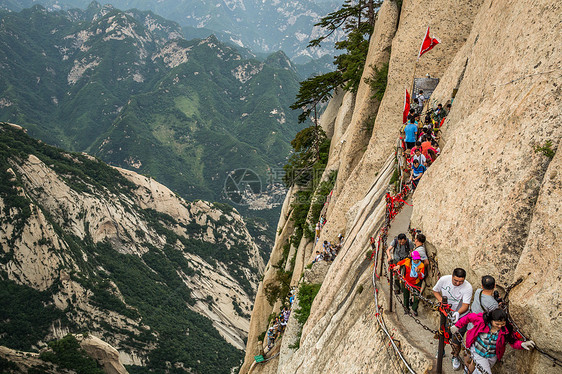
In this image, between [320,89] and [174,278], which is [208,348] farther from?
[320,89]

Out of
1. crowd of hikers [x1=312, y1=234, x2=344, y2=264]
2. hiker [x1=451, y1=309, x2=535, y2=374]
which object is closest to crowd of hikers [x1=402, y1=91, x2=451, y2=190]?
crowd of hikers [x1=312, y1=234, x2=344, y2=264]

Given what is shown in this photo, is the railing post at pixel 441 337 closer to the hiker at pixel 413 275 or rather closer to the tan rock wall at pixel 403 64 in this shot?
the hiker at pixel 413 275

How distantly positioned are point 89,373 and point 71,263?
1263 inches

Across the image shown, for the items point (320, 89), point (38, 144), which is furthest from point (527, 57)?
point (38, 144)

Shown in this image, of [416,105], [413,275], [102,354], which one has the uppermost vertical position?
[416,105]

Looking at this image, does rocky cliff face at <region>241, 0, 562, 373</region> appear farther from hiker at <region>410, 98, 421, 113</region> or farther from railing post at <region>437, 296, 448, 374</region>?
hiker at <region>410, 98, 421, 113</region>

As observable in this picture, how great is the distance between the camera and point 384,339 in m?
8.92

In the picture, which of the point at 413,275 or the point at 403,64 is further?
the point at 403,64

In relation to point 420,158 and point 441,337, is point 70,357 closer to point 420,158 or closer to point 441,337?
point 420,158

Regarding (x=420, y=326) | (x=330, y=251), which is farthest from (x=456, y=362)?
(x=330, y=251)

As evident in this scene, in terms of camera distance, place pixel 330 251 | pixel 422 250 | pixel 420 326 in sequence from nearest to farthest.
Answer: pixel 420 326
pixel 422 250
pixel 330 251

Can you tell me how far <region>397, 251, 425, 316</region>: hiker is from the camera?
870 centimetres

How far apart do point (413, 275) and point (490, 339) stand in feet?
9.18

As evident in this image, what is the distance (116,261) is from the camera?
326ft
